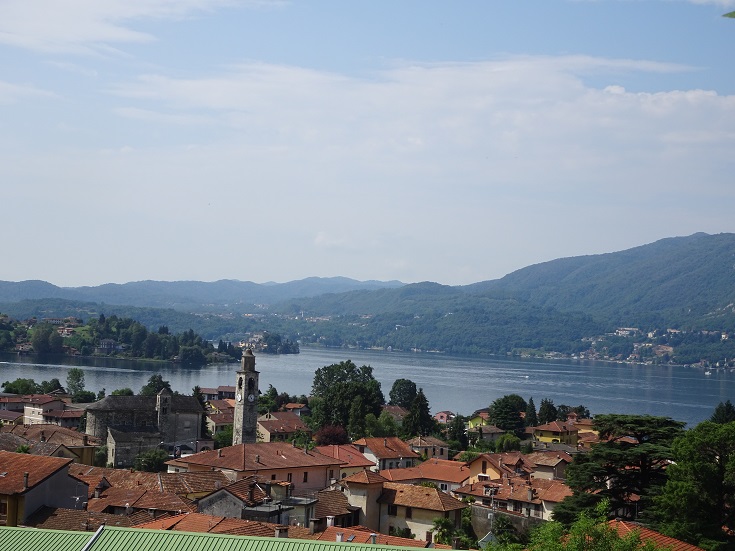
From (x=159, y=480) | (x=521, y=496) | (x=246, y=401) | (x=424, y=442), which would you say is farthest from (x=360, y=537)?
(x=424, y=442)

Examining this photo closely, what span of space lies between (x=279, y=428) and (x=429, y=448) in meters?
9.31

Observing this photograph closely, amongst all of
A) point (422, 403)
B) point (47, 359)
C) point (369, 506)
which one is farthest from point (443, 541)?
point (47, 359)

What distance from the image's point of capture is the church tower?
42.4 meters

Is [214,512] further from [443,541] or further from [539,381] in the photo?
[539,381]

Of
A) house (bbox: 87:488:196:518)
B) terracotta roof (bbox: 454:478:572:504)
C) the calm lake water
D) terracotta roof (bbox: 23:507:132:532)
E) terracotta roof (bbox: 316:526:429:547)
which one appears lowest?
the calm lake water

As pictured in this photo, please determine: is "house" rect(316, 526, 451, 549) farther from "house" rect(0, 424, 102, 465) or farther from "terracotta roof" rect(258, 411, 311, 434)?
"terracotta roof" rect(258, 411, 311, 434)

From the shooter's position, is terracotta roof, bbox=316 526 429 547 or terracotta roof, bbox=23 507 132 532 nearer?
terracotta roof, bbox=23 507 132 532

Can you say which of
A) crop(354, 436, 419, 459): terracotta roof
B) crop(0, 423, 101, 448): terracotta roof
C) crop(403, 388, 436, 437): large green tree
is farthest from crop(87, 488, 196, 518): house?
crop(403, 388, 436, 437): large green tree

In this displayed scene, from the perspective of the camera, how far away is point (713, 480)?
63.4ft

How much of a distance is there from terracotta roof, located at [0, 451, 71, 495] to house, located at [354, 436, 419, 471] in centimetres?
2256

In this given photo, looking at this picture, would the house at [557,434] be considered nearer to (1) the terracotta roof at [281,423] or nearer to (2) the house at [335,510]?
(1) the terracotta roof at [281,423]

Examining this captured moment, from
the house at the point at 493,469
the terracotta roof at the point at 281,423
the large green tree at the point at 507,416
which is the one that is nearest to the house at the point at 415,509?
the house at the point at 493,469

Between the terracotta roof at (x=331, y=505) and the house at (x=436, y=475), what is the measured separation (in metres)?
8.84

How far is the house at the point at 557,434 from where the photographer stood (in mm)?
58156
